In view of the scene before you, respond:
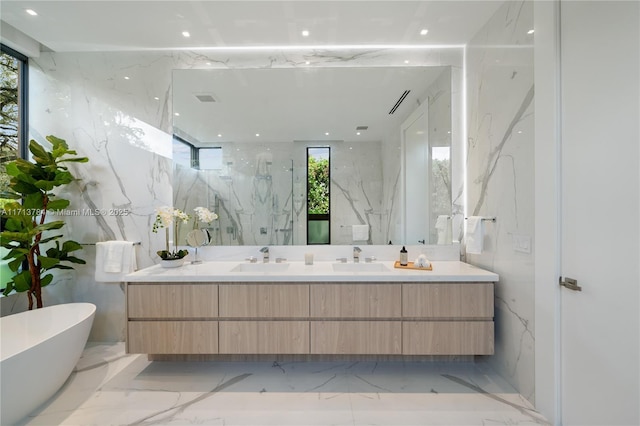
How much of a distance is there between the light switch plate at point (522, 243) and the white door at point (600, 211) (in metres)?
0.25

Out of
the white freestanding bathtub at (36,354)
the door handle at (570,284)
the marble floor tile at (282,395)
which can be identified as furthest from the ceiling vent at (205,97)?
the door handle at (570,284)

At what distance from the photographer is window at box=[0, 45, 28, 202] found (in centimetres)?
255

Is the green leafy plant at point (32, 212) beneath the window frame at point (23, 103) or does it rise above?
beneath

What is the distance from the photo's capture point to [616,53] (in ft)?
4.24

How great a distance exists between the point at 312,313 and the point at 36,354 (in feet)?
5.43

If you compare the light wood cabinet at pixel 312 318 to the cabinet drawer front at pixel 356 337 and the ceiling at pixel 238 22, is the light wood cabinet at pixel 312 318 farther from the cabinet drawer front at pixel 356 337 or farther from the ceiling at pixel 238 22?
the ceiling at pixel 238 22

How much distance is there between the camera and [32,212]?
8.10 ft

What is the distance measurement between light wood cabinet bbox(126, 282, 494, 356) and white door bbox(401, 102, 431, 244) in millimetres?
673

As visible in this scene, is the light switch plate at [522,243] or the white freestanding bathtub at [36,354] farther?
the light switch plate at [522,243]

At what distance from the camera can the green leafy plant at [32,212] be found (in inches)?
89.1

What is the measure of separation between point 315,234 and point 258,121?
1.15m

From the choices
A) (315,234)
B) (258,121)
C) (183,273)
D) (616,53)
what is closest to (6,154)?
(183,273)

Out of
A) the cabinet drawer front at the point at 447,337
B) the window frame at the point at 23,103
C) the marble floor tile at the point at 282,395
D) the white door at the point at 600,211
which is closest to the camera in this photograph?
the white door at the point at 600,211

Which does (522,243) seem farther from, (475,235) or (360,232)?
(360,232)
